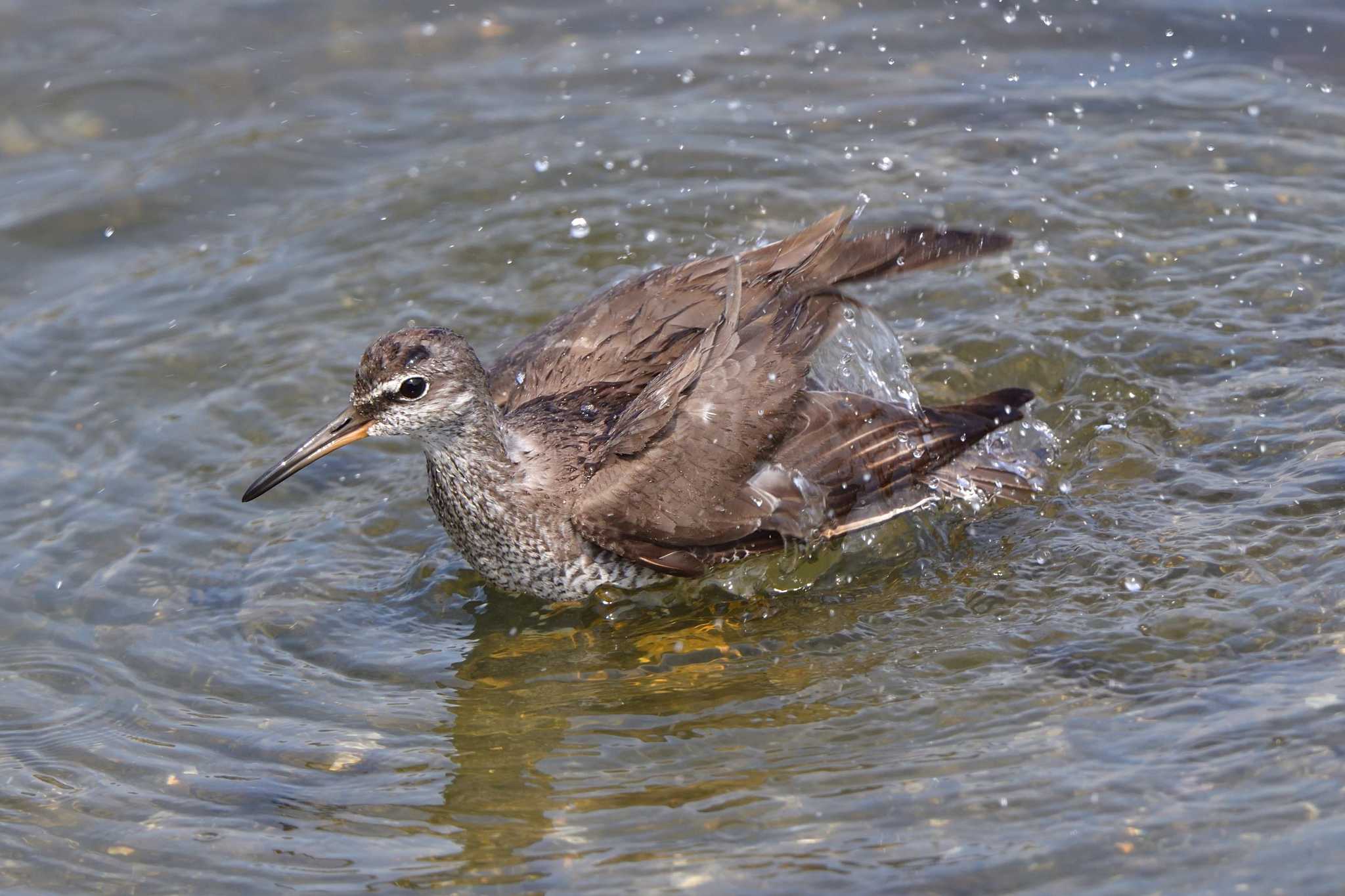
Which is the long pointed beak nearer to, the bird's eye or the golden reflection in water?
the bird's eye

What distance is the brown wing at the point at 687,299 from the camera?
20.8ft

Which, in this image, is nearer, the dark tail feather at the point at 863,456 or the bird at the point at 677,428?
the bird at the point at 677,428

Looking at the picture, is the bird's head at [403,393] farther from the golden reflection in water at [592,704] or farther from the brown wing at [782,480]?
the golden reflection in water at [592,704]

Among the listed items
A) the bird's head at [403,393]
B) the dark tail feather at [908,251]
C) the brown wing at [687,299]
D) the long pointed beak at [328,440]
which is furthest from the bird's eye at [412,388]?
the dark tail feather at [908,251]

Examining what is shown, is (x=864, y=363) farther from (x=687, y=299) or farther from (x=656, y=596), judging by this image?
(x=656, y=596)


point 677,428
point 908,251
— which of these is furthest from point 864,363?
point 677,428

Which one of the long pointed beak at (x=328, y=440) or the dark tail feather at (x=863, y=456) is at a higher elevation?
the long pointed beak at (x=328, y=440)

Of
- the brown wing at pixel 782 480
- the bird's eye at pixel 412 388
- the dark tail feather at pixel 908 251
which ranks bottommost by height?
the brown wing at pixel 782 480

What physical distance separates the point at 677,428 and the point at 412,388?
3.35 feet

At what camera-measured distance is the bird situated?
593cm

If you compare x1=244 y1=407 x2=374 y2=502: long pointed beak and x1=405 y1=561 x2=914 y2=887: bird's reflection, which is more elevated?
x1=244 y1=407 x2=374 y2=502: long pointed beak

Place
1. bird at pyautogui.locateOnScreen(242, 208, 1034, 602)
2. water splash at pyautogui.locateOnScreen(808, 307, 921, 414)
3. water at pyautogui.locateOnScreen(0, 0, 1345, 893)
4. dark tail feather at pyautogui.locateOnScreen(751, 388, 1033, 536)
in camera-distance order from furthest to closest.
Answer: water splash at pyautogui.locateOnScreen(808, 307, 921, 414) < dark tail feather at pyautogui.locateOnScreen(751, 388, 1033, 536) < bird at pyautogui.locateOnScreen(242, 208, 1034, 602) < water at pyautogui.locateOnScreen(0, 0, 1345, 893)

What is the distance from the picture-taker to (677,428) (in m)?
5.97

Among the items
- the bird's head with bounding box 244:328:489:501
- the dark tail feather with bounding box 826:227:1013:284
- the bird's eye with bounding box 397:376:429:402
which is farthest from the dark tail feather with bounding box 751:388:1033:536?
the bird's eye with bounding box 397:376:429:402
